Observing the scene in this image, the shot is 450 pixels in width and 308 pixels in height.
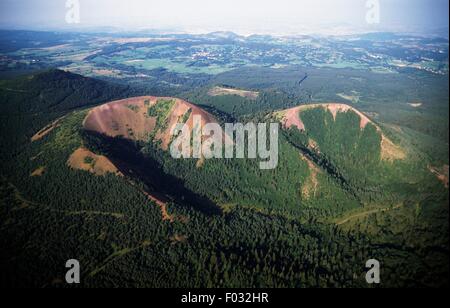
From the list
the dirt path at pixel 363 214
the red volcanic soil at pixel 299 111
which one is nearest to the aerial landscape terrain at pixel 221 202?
the red volcanic soil at pixel 299 111

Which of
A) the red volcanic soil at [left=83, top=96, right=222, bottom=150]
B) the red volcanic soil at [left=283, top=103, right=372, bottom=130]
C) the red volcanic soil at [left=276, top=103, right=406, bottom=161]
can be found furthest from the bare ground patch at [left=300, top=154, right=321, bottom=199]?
the red volcanic soil at [left=83, top=96, right=222, bottom=150]

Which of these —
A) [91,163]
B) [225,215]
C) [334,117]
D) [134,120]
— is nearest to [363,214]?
[225,215]

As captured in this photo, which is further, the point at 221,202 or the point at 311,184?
the point at 311,184

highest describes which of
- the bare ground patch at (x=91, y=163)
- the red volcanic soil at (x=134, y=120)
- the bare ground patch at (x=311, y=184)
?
the red volcanic soil at (x=134, y=120)

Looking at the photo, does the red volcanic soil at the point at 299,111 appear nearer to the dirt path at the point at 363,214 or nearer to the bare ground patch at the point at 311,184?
the bare ground patch at the point at 311,184

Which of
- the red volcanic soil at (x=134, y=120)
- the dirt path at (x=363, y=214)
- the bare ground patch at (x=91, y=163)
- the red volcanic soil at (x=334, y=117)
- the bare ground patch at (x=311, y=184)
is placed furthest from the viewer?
the red volcanic soil at (x=134, y=120)

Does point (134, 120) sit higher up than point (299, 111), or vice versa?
point (299, 111)

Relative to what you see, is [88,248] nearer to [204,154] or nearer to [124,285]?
[124,285]

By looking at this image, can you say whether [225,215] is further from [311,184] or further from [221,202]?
[311,184]

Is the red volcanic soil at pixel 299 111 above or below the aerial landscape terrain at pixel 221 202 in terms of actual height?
above
